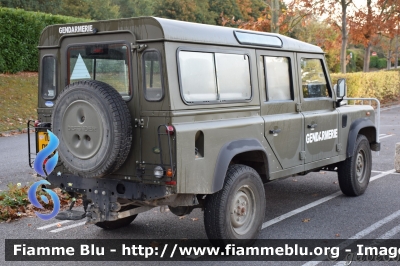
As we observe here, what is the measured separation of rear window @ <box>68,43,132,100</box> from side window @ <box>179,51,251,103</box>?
0.57m

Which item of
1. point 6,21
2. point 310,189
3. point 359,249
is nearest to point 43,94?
point 359,249

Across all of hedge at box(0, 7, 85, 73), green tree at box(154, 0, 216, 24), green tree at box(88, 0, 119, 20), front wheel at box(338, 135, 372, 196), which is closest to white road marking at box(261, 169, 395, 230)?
front wheel at box(338, 135, 372, 196)

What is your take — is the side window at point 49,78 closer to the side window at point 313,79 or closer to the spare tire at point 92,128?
the spare tire at point 92,128

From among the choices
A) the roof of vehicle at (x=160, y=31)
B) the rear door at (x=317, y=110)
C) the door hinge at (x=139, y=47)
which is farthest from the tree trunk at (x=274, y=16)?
the door hinge at (x=139, y=47)

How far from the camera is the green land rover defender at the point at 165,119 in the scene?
4.88 meters

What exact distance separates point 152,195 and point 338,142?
3521 millimetres

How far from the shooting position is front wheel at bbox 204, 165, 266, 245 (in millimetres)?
5270

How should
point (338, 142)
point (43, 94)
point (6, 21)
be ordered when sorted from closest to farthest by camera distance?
point (43, 94) < point (338, 142) < point (6, 21)

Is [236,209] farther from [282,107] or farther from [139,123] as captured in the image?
[282,107]

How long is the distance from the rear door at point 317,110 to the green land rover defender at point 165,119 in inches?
21.3

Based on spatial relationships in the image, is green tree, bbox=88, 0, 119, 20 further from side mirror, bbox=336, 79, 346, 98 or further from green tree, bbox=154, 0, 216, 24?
side mirror, bbox=336, 79, 346, 98

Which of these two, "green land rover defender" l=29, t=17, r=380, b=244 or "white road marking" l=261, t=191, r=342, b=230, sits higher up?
"green land rover defender" l=29, t=17, r=380, b=244

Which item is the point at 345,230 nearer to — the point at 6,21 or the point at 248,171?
the point at 248,171

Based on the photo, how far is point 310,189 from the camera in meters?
8.55
